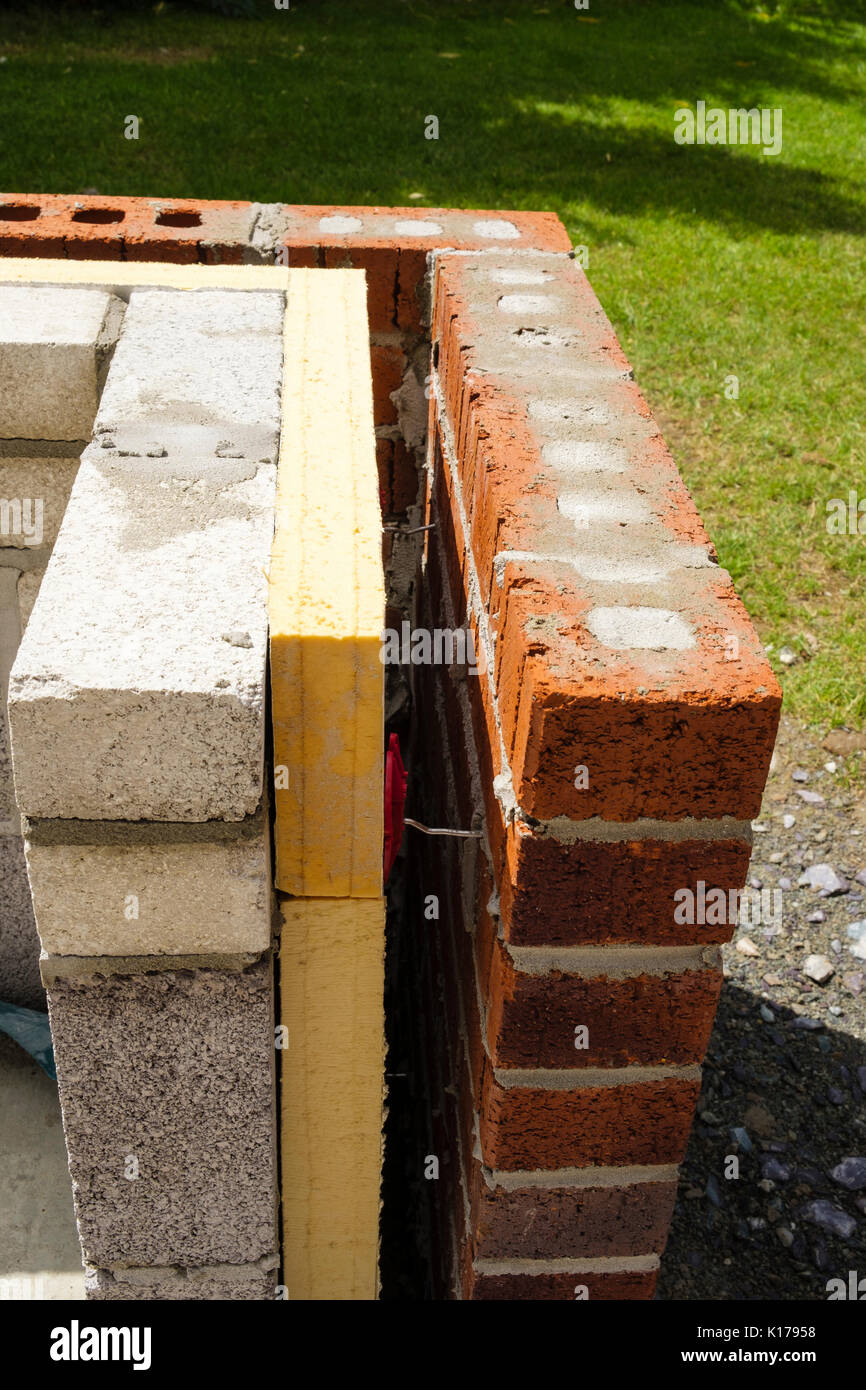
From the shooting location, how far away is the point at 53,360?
5.58 feet

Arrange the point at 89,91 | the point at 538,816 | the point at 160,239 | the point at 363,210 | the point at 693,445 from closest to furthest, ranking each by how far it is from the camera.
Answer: the point at 538,816, the point at 160,239, the point at 363,210, the point at 693,445, the point at 89,91

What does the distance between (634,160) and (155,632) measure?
7953 mm

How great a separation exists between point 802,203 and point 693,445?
3408 millimetres

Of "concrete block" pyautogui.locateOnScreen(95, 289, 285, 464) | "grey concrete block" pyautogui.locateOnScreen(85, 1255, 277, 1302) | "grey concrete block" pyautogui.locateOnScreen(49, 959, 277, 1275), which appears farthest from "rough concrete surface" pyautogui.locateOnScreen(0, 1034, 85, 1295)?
"concrete block" pyautogui.locateOnScreen(95, 289, 285, 464)

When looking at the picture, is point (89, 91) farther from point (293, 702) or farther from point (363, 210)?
point (293, 702)

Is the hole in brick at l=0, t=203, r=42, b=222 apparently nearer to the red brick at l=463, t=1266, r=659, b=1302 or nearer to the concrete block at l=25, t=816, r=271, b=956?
the concrete block at l=25, t=816, r=271, b=956

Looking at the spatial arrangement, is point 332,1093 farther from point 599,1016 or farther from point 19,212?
point 19,212

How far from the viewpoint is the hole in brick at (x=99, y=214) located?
9.15ft

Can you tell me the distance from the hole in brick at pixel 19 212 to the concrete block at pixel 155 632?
151cm

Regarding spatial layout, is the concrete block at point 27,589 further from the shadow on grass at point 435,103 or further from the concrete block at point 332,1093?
the shadow on grass at point 435,103

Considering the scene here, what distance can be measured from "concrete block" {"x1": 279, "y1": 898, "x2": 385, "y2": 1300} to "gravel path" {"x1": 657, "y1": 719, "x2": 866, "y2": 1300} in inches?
42.8

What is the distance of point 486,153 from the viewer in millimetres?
7887

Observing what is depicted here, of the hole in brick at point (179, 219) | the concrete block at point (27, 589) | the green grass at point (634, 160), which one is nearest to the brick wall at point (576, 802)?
the concrete block at point (27, 589)

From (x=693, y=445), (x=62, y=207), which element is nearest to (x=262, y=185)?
(x=693, y=445)
